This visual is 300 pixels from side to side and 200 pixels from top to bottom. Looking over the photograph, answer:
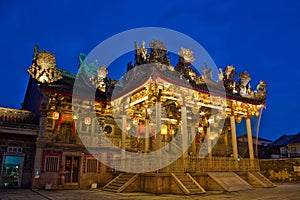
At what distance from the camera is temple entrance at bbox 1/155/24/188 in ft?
49.4

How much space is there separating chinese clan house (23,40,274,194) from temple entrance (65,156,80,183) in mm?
67

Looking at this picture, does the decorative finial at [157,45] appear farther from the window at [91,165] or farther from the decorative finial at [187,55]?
the window at [91,165]

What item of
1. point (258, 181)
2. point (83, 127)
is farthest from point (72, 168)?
point (258, 181)

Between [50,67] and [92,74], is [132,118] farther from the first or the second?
[50,67]

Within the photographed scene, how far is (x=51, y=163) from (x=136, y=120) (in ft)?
23.7

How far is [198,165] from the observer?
1383cm

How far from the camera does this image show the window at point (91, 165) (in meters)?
17.0

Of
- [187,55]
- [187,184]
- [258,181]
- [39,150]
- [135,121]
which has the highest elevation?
[187,55]

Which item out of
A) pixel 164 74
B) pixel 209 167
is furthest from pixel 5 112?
pixel 209 167

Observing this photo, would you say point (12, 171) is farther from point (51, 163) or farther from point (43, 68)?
point (43, 68)

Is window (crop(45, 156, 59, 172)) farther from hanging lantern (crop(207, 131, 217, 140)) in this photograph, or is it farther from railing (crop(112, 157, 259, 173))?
hanging lantern (crop(207, 131, 217, 140))

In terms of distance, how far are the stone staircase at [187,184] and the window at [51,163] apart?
8.42 m

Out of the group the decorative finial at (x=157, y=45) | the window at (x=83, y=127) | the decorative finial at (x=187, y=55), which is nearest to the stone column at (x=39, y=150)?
the window at (x=83, y=127)

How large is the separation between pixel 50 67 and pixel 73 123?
4469mm
